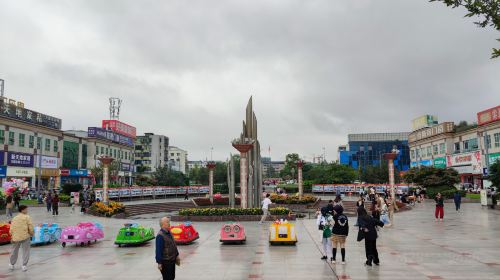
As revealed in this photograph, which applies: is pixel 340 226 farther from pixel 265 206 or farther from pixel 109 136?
pixel 109 136

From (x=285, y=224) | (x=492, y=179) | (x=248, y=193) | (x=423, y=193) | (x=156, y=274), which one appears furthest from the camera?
(x=423, y=193)

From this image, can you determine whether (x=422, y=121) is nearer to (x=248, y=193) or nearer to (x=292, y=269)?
(x=248, y=193)

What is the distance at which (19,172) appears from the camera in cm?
4781

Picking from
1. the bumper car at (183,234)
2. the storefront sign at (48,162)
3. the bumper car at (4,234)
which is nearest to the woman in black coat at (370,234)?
the bumper car at (183,234)

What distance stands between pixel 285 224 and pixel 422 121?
73.0 meters

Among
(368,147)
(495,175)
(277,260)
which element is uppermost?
(368,147)

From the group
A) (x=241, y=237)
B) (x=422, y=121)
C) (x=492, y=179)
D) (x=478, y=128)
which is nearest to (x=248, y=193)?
(x=241, y=237)

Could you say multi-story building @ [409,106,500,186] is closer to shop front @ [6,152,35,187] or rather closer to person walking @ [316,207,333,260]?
person walking @ [316,207,333,260]

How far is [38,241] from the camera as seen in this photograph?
46.9ft

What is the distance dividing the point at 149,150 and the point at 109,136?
3730cm

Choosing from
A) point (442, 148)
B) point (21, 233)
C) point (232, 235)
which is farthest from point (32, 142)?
point (442, 148)

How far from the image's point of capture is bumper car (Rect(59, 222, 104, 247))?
14.0 meters

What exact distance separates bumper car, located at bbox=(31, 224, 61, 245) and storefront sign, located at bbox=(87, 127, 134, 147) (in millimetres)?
54567

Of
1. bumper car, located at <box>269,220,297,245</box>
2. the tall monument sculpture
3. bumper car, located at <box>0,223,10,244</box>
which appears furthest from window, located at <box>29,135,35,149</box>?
bumper car, located at <box>269,220,297,245</box>
